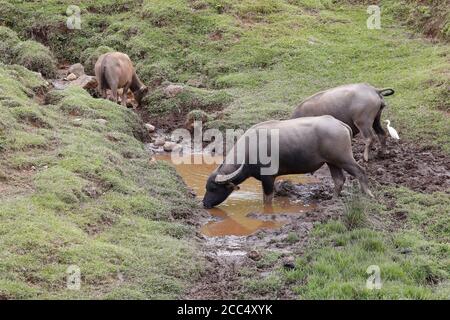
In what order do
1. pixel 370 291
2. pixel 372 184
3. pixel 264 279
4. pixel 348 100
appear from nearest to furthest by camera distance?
pixel 370 291 → pixel 264 279 → pixel 372 184 → pixel 348 100

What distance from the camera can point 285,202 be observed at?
35.9 ft

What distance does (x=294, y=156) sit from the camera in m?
10.4

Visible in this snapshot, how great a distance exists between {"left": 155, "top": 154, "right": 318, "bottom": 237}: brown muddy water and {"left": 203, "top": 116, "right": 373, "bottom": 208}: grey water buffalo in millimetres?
245

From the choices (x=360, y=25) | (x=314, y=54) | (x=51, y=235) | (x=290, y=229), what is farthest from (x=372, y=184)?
(x=360, y=25)

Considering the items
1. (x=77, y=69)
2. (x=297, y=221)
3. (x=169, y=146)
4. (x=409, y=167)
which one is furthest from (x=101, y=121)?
(x=409, y=167)

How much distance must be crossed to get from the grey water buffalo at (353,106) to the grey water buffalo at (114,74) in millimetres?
4991

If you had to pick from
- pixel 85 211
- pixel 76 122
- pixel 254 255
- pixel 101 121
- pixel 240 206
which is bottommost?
pixel 240 206

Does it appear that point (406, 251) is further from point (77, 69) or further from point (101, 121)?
point (77, 69)

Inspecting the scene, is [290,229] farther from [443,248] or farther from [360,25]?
[360,25]

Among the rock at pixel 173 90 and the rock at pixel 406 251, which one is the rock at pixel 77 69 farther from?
the rock at pixel 406 251

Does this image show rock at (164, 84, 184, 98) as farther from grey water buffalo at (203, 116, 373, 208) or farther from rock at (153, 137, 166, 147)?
grey water buffalo at (203, 116, 373, 208)

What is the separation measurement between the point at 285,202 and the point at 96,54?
30.5ft

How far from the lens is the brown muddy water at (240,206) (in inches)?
387

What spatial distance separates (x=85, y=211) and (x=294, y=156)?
3317 millimetres
